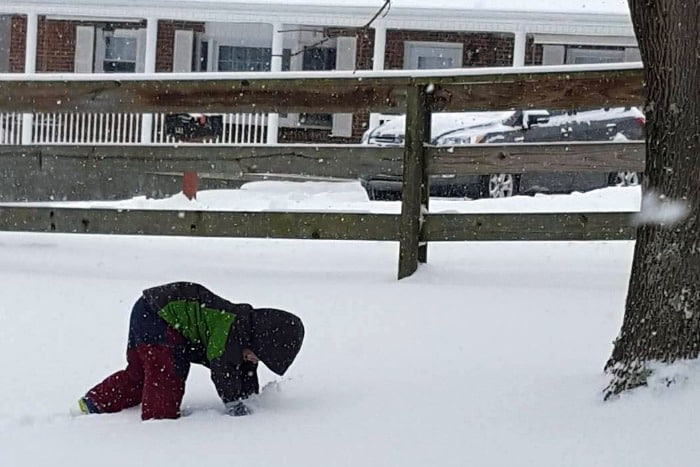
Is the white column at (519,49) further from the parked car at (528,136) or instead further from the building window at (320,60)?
the parked car at (528,136)

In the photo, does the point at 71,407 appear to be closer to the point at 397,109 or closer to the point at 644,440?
the point at 644,440

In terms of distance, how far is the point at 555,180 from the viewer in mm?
13594

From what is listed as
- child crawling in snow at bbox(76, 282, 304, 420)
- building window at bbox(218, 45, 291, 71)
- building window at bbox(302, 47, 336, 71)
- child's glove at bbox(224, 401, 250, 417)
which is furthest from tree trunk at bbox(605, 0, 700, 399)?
building window at bbox(218, 45, 291, 71)

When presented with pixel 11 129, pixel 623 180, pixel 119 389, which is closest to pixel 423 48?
pixel 11 129

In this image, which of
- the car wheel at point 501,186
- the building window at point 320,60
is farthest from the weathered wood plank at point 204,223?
the building window at point 320,60

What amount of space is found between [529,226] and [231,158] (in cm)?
207

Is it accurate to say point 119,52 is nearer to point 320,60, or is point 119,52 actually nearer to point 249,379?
point 320,60

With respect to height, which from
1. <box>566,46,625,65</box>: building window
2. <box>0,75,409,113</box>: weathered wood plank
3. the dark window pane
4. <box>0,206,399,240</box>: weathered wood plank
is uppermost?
<box>566,46,625,65</box>: building window

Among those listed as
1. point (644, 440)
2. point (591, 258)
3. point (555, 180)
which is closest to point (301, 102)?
point (591, 258)

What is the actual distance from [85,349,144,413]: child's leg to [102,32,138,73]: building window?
18467 mm

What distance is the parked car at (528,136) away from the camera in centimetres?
1338

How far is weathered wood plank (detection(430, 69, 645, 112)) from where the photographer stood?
663 centimetres

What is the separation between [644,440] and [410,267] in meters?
3.44

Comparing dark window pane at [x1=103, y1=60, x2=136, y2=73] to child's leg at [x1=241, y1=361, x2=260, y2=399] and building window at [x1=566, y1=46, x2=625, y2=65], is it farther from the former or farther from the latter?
child's leg at [x1=241, y1=361, x2=260, y2=399]
